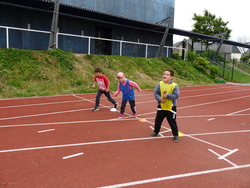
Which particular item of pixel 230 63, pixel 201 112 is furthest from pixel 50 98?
pixel 230 63

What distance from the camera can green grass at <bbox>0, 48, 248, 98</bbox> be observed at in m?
11.7

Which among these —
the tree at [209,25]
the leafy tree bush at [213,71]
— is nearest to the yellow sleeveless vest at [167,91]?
the leafy tree bush at [213,71]

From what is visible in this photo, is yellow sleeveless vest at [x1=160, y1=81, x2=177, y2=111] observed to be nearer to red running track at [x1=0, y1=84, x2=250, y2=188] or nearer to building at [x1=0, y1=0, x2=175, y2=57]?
red running track at [x1=0, y1=84, x2=250, y2=188]

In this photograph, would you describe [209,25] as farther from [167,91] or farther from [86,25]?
[167,91]

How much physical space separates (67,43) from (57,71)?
3622 mm

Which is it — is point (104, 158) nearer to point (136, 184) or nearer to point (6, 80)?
point (136, 184)

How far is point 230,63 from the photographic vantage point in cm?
2972

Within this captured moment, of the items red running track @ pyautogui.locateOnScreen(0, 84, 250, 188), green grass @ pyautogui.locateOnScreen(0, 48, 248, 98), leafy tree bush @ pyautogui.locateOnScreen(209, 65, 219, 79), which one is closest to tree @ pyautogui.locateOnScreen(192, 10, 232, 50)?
leafy tree bush @ pyautogui.locateOnScreen(209, 65, 219, 79)

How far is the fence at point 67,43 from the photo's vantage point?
48.8 feet

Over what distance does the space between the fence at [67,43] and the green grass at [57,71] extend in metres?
0.94

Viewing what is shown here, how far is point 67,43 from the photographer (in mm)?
16578

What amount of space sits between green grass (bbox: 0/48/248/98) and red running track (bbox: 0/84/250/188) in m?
4.61

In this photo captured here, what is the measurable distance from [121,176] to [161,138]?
2.05m

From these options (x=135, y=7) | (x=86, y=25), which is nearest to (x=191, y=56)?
(x=135, y=7)
